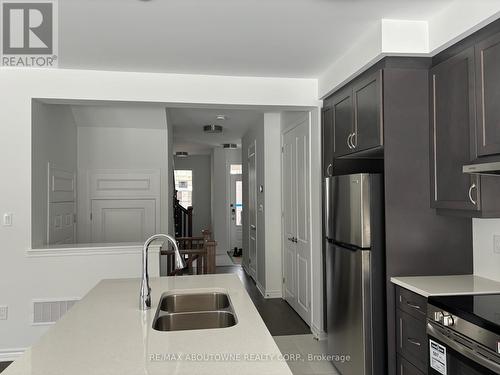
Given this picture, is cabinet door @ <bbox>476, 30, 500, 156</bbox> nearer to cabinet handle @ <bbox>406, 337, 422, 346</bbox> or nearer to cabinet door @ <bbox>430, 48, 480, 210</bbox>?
cabinet door @ <bbox>430, 48, 480, 210</bbox>

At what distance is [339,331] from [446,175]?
1444mm

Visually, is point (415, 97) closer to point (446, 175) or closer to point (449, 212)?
point (446, 175)

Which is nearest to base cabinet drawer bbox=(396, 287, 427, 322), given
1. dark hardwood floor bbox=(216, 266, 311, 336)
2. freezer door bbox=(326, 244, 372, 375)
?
freezer door bbox=(326, 244, 372, 375)

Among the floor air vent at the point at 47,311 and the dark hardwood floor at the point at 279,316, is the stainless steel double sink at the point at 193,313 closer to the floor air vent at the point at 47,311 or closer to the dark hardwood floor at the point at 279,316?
the floor air vent at the point at 47,311

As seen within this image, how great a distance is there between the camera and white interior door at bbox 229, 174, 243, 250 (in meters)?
8.88

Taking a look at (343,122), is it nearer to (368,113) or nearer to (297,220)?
(368,113)

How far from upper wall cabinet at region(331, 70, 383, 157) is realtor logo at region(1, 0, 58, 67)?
209 centimetres

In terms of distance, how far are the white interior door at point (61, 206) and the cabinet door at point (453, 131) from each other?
3424 millimetres

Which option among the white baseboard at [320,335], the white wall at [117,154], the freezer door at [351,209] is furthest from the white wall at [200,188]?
the freezer door at [351,209]

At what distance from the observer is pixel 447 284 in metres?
2.25

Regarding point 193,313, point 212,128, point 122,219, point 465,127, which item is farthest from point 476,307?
point 212,128

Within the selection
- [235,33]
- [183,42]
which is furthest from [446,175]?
[183,42]

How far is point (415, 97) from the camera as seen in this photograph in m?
2.51

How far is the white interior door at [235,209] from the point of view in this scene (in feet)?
29.1
